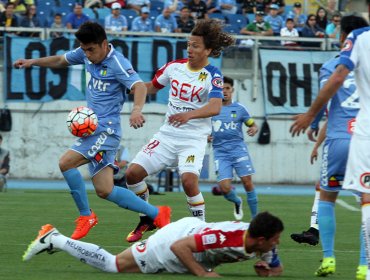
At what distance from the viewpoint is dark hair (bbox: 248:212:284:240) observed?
7.82m

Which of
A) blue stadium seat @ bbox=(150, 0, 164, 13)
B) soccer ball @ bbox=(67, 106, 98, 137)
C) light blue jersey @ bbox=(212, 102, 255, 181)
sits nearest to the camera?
soccer ball @ bbox=(67, 106, 98, 137)

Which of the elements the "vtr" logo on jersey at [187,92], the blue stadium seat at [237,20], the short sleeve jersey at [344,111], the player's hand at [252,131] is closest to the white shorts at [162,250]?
the short sleeve jersey at [344,111]

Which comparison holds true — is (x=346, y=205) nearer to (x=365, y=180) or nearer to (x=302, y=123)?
(x=365, y=180)

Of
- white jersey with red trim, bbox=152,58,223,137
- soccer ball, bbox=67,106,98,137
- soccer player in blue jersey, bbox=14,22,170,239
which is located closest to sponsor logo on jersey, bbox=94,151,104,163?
soccer player in blue jersey, bbox=14,22,170,239

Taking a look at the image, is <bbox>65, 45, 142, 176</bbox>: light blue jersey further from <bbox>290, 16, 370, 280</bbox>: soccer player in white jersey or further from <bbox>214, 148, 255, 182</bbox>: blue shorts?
<bbox>214, 148, 255, 182</bbox>: blue shorts

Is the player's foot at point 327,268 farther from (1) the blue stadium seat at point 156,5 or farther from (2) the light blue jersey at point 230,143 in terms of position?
(1) the blue stadium seat at point 156,5

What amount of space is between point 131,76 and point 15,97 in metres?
16.5

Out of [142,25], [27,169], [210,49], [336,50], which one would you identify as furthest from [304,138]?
[210,49]

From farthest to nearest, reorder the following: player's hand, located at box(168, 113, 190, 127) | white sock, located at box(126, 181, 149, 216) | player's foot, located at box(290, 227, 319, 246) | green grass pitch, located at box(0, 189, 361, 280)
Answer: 1. white sock, located at box(126, 181, 149, 216)
2. player's foot, located at box(290, 227, 319, 246)
3. player's hand, located at box(168, 113, 190, 127)
4. green grass pitch, located at box(0, 189, 361, 280)

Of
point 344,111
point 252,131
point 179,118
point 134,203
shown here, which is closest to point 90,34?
point 179,118

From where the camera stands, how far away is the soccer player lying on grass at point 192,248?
7.93 meters

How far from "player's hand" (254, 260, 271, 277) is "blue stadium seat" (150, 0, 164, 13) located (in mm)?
20149

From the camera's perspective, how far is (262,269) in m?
8.54

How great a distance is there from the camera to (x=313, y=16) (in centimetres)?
2808
